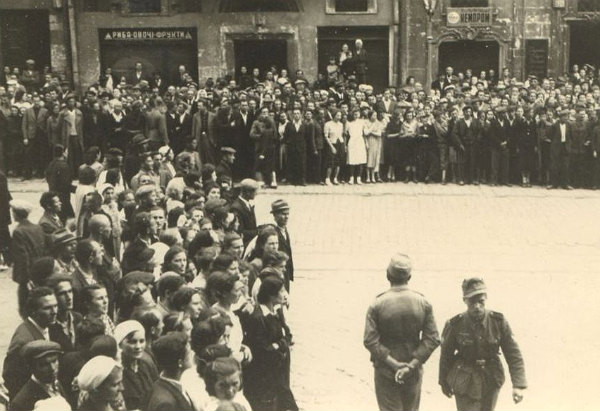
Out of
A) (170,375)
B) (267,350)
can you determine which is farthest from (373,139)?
(170,375)

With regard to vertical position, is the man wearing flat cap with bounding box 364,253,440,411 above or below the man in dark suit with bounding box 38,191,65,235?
below

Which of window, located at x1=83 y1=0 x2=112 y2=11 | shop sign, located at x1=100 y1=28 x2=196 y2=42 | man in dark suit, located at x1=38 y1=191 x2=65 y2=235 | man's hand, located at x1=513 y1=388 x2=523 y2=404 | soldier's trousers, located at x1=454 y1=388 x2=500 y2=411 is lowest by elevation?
soldier's trousers, located at x1=454 y1=388 x2=500 y2=411

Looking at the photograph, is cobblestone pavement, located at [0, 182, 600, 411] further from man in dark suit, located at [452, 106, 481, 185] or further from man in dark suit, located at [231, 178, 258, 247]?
man in dark suit, located at [231, 178, 258, 247]

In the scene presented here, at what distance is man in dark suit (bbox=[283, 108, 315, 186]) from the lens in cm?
2020

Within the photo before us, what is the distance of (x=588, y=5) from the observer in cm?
2662

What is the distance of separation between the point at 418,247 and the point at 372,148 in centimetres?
573

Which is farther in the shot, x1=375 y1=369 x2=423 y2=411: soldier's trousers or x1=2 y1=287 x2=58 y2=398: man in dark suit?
x1=375 y1=369 x2=423 y2=411: soldier's trousers

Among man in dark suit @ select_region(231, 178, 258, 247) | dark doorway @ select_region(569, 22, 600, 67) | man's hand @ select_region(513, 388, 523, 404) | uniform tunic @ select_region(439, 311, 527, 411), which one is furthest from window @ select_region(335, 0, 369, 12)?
man's hand @ select_region(513, 388, 523, 404)

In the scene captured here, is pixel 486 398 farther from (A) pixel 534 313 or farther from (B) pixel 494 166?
(B) pixel 494 166

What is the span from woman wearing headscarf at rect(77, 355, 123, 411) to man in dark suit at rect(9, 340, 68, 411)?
503 millimetres

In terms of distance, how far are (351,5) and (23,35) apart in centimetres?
943

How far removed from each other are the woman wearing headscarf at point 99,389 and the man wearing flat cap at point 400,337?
246 cm

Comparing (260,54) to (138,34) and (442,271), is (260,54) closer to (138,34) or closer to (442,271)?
(138,34)

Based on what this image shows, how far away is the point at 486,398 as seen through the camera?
7.55 metres
